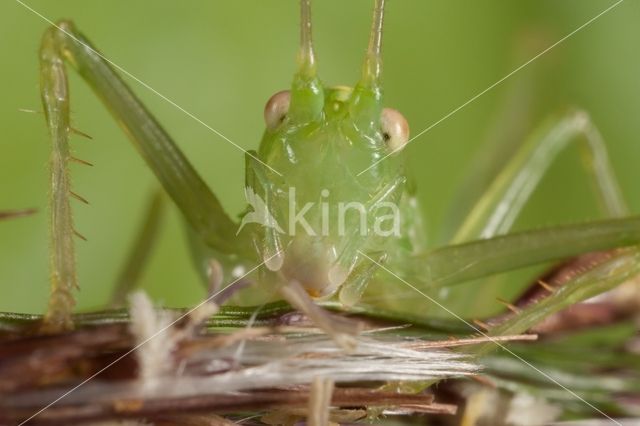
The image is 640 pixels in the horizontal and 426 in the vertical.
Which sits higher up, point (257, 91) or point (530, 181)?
point (257, 91)

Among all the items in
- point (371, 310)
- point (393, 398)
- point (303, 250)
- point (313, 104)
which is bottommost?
point (393, 398)

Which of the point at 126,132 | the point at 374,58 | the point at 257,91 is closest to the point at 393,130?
the point at 374,58

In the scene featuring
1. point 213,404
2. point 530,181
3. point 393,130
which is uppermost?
point 530,181

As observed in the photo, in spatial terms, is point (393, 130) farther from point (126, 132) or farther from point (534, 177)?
point (534, 177)

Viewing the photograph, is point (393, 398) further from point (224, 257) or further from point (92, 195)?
point (92, 195)

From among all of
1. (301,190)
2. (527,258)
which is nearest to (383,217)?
(301,190)

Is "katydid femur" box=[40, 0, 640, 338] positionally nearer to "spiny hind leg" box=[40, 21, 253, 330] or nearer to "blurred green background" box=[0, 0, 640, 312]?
"spiny hind leg" box=[40, 21, 253, 330]

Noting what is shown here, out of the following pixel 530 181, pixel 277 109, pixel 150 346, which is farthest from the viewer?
pixel 530 181
